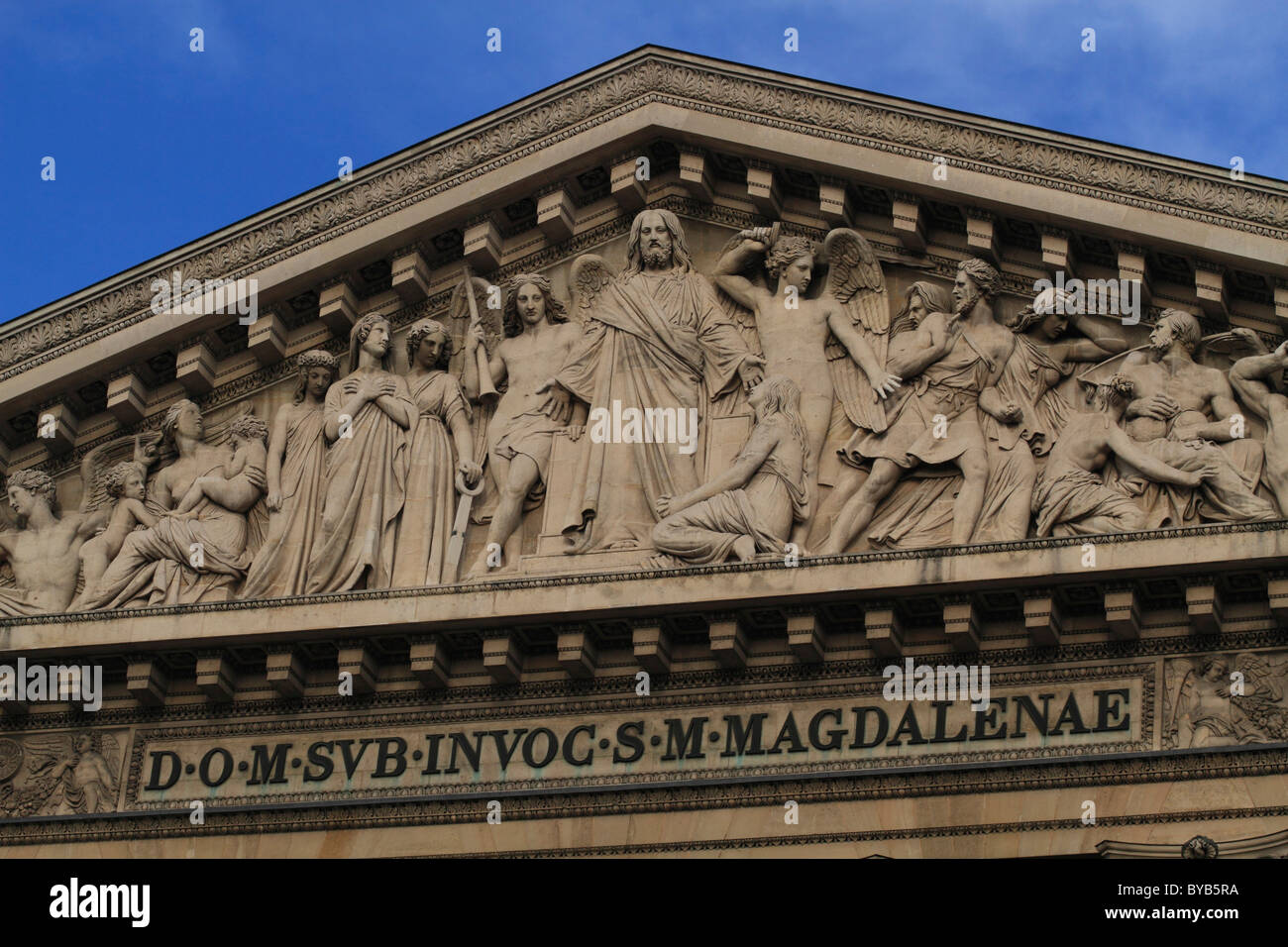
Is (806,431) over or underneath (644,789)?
over

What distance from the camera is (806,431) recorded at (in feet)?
86.9

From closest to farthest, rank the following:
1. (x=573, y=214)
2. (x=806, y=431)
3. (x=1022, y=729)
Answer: (x=1022, y=729), (x=806, y=431), (x=573, y=214)

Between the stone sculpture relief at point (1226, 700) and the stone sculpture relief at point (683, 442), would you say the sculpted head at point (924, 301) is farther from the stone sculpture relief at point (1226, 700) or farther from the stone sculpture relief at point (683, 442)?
the stone sculpture relief at point (1226, 700)

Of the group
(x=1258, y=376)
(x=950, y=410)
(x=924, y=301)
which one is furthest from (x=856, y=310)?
(x=1258, y=376)

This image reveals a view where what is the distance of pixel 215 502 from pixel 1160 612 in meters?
8.44

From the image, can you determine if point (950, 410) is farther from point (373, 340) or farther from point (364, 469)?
point (373, 340)

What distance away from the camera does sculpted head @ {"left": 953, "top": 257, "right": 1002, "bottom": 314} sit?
26672 mm

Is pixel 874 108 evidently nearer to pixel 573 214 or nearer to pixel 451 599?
pixel 573 214

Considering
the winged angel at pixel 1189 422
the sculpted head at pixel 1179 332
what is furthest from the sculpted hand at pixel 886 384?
the sculpted head at pixel 1179 332

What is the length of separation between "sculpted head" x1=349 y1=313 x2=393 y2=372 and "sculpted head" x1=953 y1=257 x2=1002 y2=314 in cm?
514

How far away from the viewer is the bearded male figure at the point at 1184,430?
2500 centimetres

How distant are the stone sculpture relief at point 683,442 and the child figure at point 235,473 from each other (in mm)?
20
